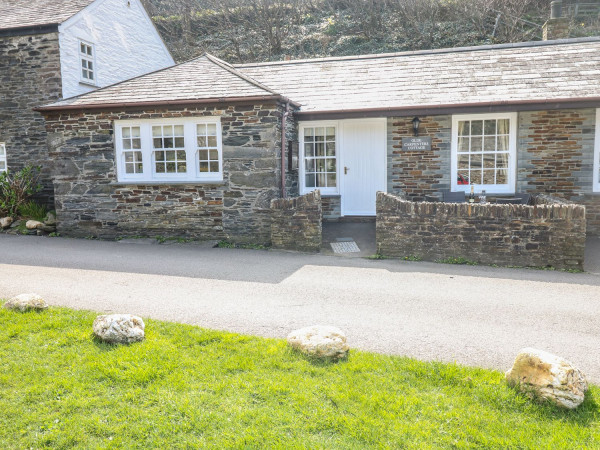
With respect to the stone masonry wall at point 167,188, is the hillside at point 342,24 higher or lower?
higher

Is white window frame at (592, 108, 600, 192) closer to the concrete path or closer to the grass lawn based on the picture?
the concrete path

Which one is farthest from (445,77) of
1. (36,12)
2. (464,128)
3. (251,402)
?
(36,12)

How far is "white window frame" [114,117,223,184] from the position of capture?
11375 mm

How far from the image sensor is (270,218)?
10.8 metres

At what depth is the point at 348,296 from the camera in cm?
705

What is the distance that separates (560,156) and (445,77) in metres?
3.68

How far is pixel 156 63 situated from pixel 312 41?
11.6 m

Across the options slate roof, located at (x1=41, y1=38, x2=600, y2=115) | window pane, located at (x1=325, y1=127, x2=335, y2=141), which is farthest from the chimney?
window pane, located at (x1=325, y1=127, x2=335, y2=141)

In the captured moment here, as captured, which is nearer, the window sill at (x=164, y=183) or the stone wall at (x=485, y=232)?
the stone wall at (x=485, y=232)

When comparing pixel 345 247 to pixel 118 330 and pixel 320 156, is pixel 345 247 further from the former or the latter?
pixel 118 330

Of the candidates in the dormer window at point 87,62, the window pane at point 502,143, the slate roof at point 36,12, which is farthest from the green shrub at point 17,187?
the window pane at point 502,143

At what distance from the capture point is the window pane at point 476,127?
1249cm

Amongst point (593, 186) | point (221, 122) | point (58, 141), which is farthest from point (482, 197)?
point (58, 141)

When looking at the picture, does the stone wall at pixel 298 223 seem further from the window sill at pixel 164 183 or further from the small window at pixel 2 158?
the small window at pixel 2 158
